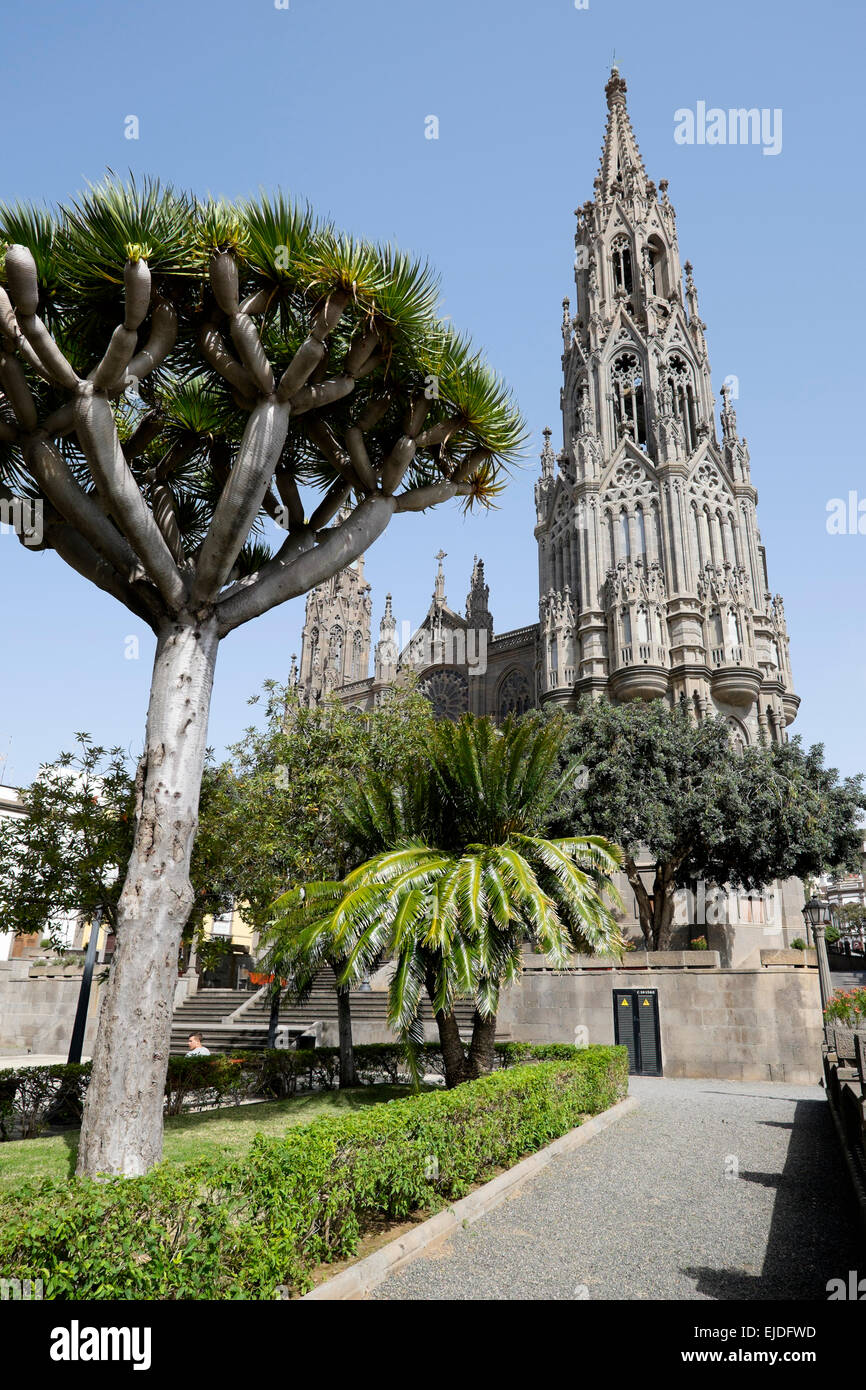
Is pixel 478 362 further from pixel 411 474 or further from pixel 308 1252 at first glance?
pixel 308 1252

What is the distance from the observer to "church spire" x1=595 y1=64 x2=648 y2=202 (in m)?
52.3

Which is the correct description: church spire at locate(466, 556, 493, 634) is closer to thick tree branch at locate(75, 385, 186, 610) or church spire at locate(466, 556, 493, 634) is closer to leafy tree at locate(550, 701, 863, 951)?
leafy tree at locate(550, 701, 863, 951)

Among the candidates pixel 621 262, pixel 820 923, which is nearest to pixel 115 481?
pixel 820 923

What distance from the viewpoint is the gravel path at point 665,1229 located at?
5.89 m

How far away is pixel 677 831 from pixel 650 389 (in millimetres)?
26981

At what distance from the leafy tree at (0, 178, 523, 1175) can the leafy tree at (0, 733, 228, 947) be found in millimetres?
4794

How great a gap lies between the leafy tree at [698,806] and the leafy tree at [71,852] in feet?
52.5

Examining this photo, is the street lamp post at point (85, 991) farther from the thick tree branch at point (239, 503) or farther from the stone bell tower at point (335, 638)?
the stone bell tower at point (335, 638)

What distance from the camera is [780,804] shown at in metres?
27.6
